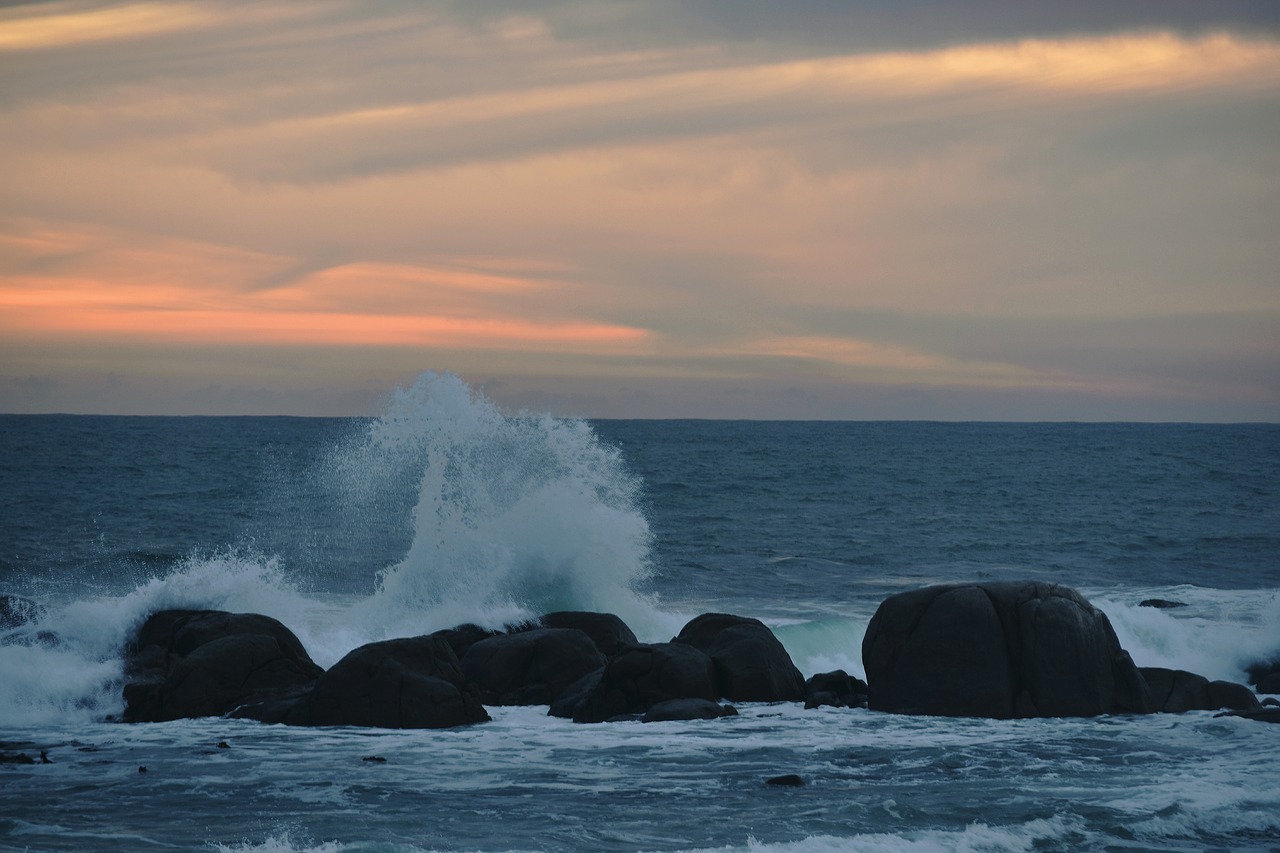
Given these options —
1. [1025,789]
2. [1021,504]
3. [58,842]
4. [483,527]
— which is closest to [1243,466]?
[1021,504]

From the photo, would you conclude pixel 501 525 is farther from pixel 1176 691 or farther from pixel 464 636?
pixel 1176 691

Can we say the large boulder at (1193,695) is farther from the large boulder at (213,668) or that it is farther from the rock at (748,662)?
the large boulder at (213,668)

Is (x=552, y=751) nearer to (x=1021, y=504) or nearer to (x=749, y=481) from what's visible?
(x=1021, y=504)

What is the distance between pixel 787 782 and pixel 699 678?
4207 mm

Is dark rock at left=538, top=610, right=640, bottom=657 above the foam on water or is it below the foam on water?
above

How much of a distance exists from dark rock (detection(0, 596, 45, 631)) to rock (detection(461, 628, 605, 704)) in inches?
304

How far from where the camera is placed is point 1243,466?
272ft

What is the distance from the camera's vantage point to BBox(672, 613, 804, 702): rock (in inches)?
706

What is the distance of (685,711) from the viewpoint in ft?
54.1

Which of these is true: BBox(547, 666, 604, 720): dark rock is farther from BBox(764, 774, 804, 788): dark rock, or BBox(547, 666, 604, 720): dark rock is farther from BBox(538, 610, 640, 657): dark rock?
BBox(764, 774, 804, 788): dark rock

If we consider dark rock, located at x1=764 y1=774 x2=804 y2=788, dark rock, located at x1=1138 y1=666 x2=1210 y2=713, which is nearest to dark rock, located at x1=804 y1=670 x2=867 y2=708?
dark rock, located at x1=1138 y1=666 x2=1210 y2=713

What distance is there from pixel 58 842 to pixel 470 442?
15884mm

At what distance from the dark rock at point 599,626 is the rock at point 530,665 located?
1252mm

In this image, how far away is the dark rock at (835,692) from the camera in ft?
57.7
